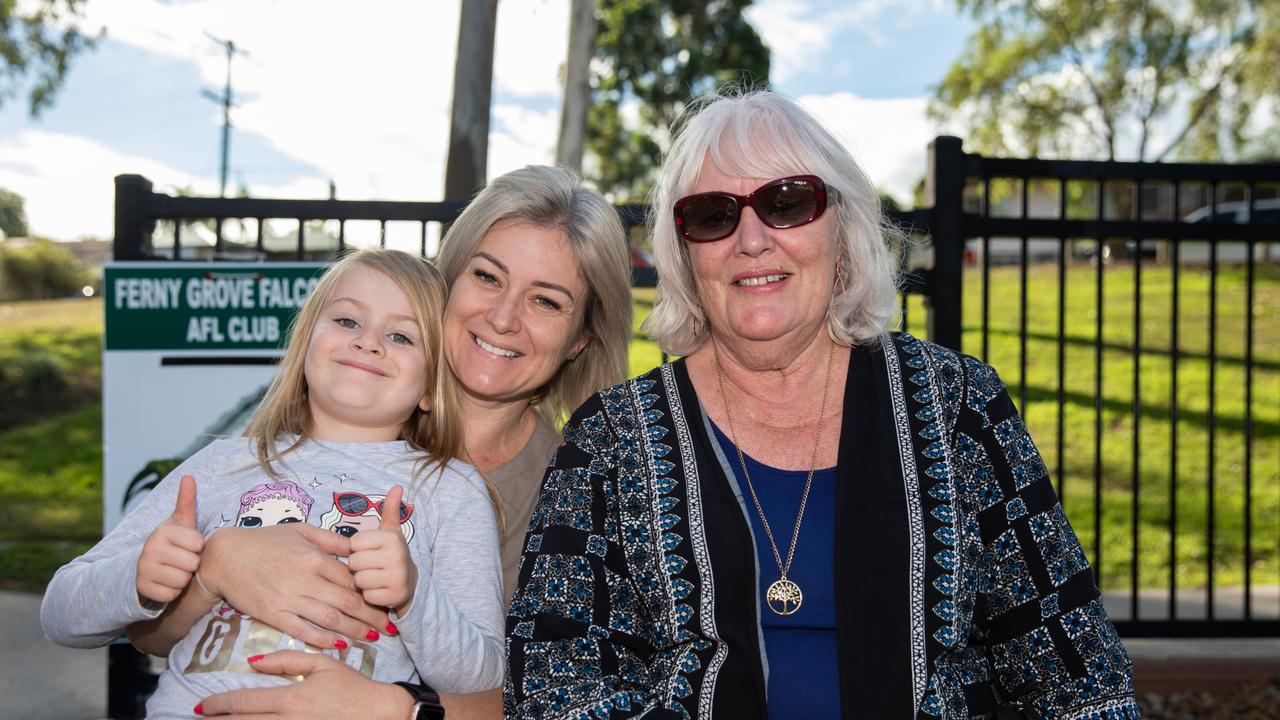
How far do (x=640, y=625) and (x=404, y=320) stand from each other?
94 cm

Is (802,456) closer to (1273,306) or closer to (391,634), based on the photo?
(391,634)

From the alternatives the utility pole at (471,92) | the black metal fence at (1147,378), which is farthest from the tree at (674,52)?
the utility pole at (471,92)

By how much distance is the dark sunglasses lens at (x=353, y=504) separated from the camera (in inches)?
86.4

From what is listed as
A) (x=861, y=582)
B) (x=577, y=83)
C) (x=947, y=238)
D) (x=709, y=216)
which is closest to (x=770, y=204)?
(x=709, y=216)

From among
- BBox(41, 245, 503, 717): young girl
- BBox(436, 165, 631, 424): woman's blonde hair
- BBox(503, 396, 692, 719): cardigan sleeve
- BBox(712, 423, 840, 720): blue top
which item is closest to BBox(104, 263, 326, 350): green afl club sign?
BBox(436, 165, 631, 424): woman's blonde hair

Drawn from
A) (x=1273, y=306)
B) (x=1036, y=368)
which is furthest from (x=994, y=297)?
(x=1036, y=368)

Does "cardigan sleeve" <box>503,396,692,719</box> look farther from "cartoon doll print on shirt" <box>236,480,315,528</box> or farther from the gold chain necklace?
"cartoon doll print on shirt" <box>236,480,315,528</box>

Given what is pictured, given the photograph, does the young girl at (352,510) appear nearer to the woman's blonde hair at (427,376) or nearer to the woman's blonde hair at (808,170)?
the woman's blonde hair at (427,376)

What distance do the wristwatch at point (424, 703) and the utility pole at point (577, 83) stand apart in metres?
6.80

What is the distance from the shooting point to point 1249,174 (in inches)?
146

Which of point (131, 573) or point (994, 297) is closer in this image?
A: point (131, 573)

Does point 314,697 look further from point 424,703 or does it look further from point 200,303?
point 200,303

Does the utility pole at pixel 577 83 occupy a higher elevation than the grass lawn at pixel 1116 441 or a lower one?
higher

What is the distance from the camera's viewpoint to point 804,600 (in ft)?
6.78
